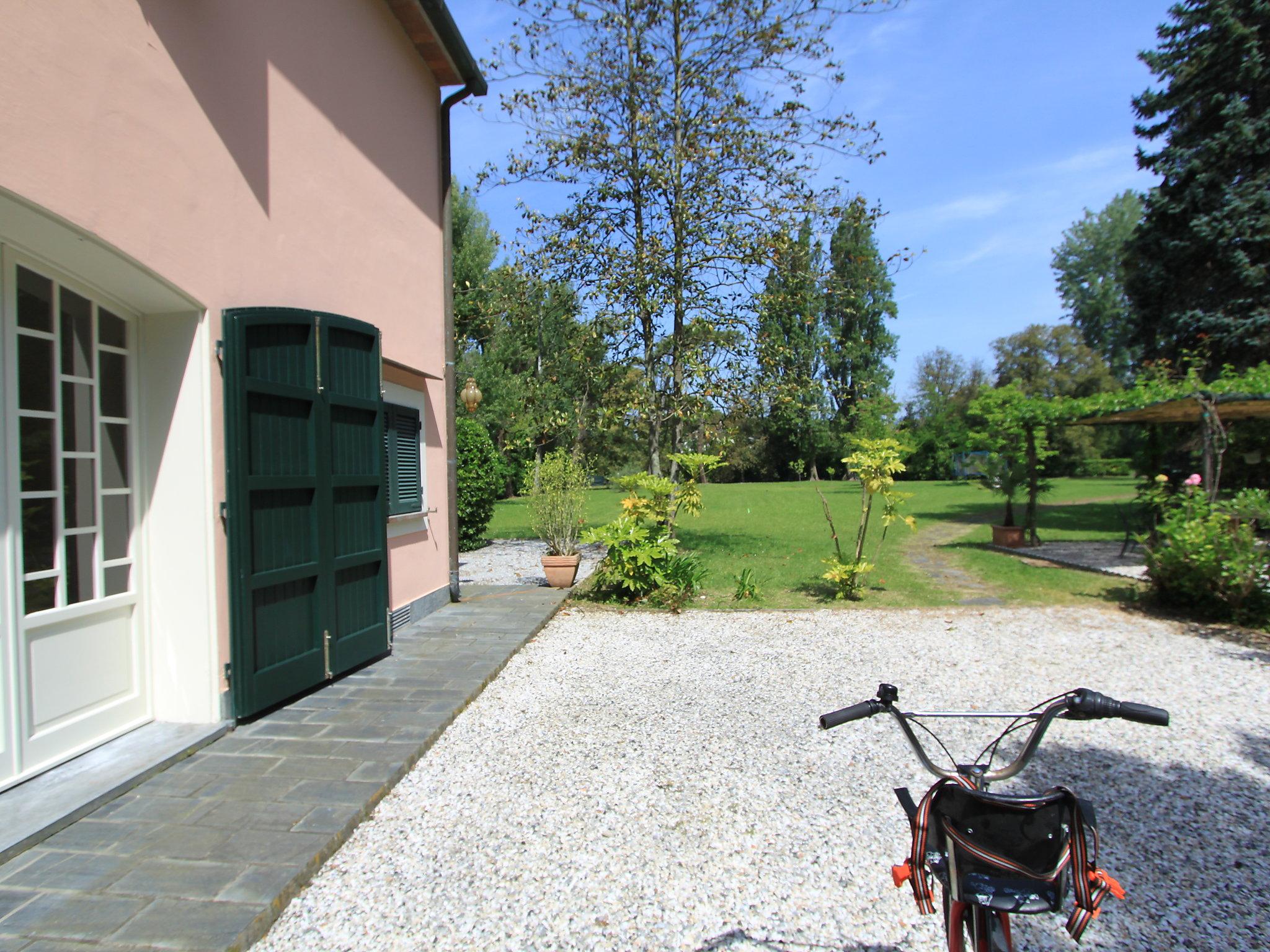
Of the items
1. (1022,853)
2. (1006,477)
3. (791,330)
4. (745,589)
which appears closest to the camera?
(1022,853)

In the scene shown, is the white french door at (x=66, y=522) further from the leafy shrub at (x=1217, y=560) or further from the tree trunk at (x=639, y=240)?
the leafy shrub at (x=1217, y=560)

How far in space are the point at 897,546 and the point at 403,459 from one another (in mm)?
9992

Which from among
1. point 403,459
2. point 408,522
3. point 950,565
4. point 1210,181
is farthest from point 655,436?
point 1210,181

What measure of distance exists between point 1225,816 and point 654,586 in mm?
5678

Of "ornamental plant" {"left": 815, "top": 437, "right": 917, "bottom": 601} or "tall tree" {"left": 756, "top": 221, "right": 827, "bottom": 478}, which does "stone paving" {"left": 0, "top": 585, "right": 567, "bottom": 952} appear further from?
"tall tree" {"left": 756, "top": 221, "right": 827, "bottom": 478}

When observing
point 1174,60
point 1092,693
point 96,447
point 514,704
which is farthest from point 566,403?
point 1174,60

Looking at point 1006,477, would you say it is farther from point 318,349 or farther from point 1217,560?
point 318,349

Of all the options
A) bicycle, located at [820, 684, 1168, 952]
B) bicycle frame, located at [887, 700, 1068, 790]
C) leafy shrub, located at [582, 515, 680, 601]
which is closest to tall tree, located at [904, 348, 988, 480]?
leafy shrub, located at [582, 515, 680, 601]

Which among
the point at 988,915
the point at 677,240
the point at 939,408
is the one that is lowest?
the point at 988,915

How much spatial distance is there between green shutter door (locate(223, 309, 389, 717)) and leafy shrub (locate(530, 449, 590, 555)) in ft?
12.0

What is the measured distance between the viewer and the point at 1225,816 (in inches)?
131

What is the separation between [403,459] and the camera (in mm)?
6938

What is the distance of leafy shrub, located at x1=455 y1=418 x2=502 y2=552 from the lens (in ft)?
41.3

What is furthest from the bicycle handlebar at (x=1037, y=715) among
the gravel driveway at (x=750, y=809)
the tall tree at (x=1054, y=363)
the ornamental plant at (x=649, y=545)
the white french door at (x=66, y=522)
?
the tall tree at (x=1054, y=363)
